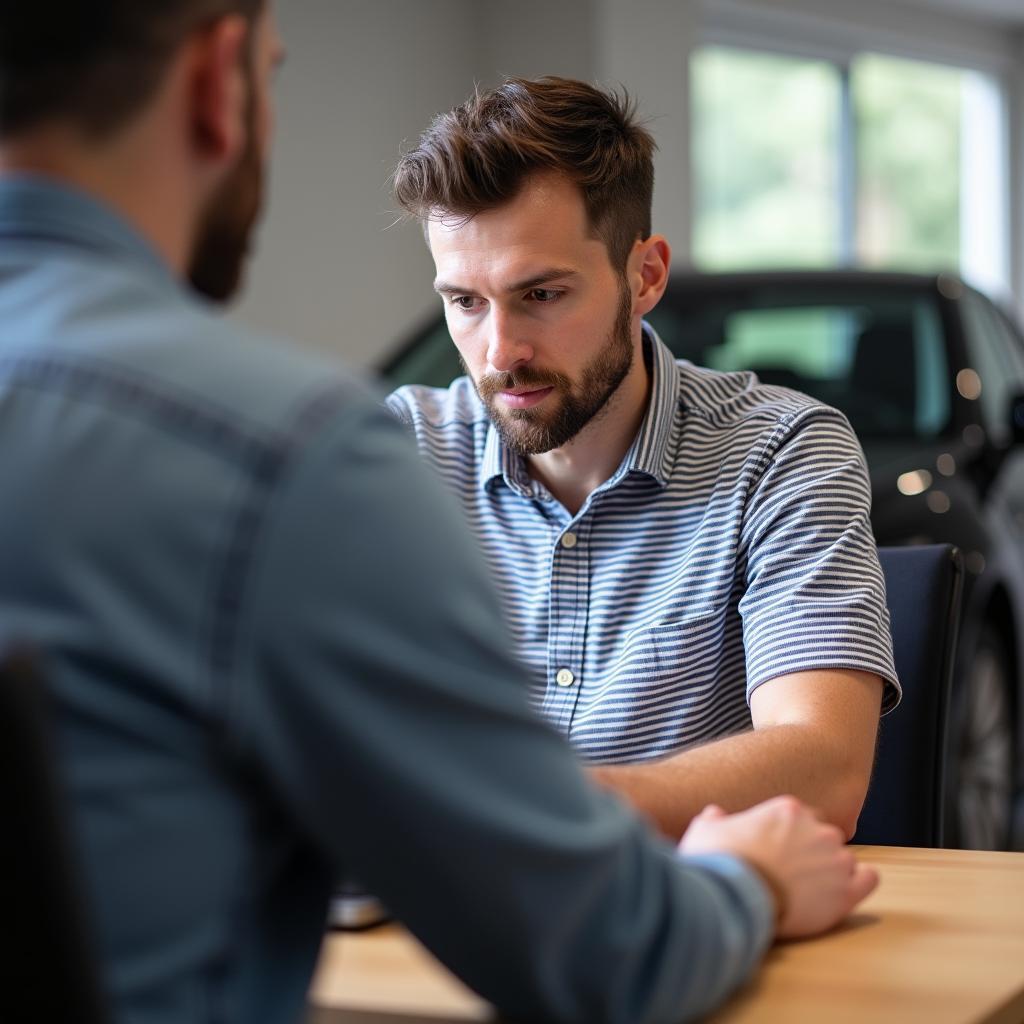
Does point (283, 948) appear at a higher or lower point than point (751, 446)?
lower

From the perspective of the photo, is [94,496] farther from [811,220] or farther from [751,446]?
[811,220]

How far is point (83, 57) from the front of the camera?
2.61 feet

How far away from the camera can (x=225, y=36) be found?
0.83 metres

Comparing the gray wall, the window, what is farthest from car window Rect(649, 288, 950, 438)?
the window

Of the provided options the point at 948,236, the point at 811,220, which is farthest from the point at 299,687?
the point at 948,236

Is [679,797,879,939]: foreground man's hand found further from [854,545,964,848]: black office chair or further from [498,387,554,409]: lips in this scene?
[498,387,554,409]: lips

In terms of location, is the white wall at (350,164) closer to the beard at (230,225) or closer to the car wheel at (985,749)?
the car wheel at (985,749)

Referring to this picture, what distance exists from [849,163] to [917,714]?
779 centimetres

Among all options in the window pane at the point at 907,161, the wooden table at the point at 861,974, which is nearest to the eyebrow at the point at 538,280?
the wooden table at the point at 861,974

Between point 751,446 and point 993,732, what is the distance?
81.9 inches

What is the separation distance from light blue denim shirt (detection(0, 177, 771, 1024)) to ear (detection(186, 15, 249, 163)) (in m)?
0.07

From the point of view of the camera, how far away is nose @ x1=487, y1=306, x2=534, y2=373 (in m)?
1.85

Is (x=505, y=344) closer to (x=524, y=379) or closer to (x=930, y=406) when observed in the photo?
(x=524, y=379)

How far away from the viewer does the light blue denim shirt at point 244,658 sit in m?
0.73
